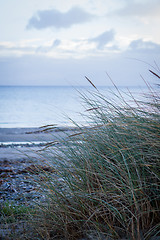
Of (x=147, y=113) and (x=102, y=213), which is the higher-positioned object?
(x=147, y=113)

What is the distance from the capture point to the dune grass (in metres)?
1.50

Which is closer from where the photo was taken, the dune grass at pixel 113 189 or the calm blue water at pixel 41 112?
the dune grass at pixel 113 189

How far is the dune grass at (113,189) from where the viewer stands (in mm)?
1501

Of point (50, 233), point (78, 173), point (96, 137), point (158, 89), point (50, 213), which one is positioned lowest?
point (50, 233)

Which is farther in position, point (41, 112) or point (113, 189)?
A: point (41, 112)

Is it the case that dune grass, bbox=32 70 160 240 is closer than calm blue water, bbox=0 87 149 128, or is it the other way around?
dune grass, bbox=32 70 160 240

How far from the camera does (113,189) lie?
1547 mm

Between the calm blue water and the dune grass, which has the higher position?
the calm blue water

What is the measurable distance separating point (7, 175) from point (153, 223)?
144 inches

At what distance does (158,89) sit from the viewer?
2424mm

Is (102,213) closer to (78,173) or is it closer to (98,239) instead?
(98,239)

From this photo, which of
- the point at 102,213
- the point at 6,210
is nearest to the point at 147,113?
the point at 102,213

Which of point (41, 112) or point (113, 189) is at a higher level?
point (41, 112)

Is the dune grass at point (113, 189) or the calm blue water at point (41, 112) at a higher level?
the calm blue water at point (41, 112)
